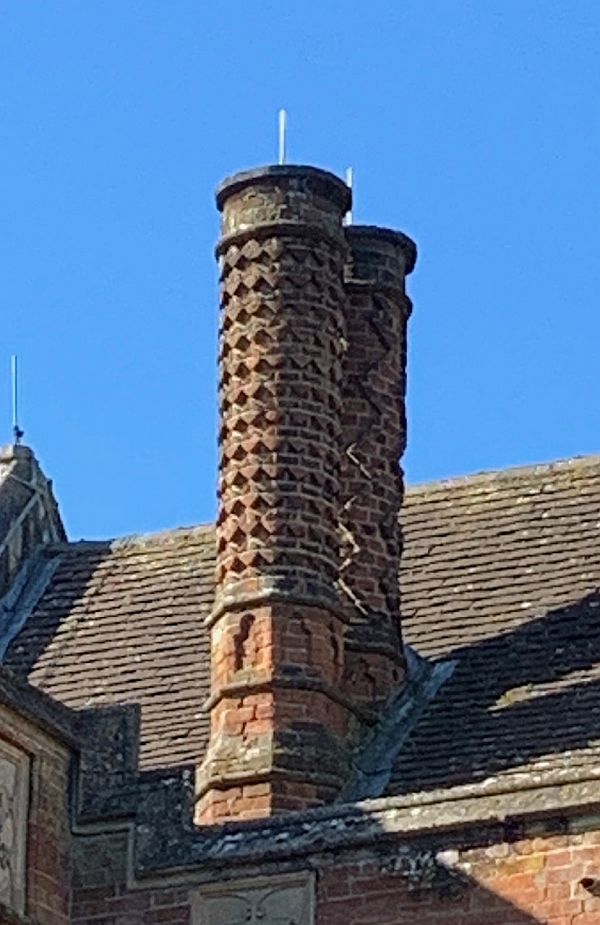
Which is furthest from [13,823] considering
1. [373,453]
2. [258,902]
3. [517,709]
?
[373,453]

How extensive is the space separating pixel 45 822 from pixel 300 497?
2.36 metres

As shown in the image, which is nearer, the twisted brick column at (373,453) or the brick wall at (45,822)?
the brick wall at (45,822)

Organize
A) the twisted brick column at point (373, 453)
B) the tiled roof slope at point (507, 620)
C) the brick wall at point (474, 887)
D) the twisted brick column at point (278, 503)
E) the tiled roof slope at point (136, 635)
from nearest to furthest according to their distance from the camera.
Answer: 1. the brick wall at point (474, 887)
2. the tiled roof slope at point (507, 620)
3. the twisted brick column at point (278, 503)
4. the twisted brick column at point (373, 453)
5. the tiled roof slope at point (136, 635)

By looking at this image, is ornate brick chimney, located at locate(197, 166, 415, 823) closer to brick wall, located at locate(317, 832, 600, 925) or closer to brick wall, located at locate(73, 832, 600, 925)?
brick wall, located at locate(73, 832, 600, 925)

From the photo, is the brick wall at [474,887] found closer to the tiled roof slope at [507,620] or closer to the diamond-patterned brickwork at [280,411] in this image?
the tiled roof slope at [507,620]

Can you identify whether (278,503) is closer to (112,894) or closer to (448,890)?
(112,894)

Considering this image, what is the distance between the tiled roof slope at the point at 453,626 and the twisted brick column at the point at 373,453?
1.38 ft

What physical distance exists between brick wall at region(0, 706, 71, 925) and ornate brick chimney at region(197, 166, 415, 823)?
3.64 ft

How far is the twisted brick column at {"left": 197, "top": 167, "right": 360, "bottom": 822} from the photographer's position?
16.4 m

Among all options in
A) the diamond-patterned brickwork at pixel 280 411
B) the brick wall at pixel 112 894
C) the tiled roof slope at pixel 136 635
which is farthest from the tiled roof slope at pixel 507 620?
the brick wall at pixel 112 894

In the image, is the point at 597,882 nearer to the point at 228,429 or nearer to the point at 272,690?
the point at 272,690

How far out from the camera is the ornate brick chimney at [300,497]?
16469 mm

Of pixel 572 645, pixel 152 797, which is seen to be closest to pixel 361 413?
pixel 572 645

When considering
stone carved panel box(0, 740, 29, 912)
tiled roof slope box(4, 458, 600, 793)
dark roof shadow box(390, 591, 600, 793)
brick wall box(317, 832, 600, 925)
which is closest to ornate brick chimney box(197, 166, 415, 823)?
dark roof shadow box(390, 591, 600, 793)
